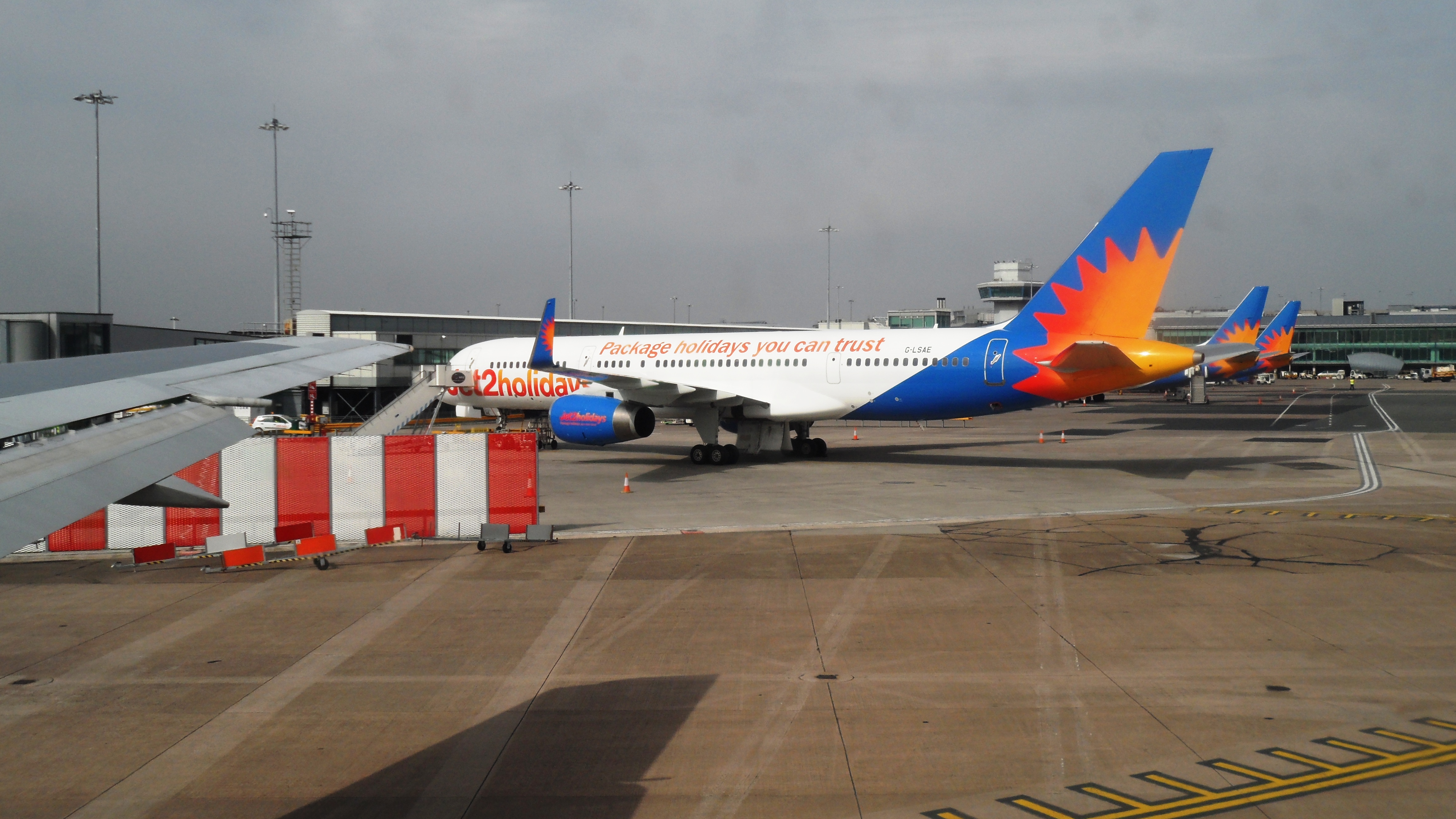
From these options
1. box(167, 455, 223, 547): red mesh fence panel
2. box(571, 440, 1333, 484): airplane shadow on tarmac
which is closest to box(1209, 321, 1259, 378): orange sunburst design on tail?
box(571, 440, 1333, 484): airplane shadow on tarmac

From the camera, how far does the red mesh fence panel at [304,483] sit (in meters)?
17.7

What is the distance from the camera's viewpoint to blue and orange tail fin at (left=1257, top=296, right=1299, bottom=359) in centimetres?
6644

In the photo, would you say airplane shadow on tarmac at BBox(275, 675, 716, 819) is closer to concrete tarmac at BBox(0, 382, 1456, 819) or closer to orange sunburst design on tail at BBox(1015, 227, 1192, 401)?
concrete tarmac at BBox(0, 382, 1456, 819)

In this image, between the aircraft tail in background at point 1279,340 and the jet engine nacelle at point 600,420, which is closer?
the jet engine nacelle at point 600,420

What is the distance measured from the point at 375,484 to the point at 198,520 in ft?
10.1

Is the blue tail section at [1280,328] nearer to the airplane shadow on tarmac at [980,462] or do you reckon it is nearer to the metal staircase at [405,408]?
the airplane shadow on tarmac at [980,462]

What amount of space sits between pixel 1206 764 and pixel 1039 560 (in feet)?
25.3

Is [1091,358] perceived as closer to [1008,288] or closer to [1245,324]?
[1245,324]

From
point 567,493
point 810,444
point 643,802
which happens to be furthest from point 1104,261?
point 643,802

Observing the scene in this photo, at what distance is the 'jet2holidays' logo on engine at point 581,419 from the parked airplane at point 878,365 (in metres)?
0.03

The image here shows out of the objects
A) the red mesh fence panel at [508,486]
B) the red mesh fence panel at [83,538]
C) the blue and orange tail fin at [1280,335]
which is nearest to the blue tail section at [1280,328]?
the blue and orange tail fin at [1280,335]

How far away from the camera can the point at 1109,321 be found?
79.5 ft

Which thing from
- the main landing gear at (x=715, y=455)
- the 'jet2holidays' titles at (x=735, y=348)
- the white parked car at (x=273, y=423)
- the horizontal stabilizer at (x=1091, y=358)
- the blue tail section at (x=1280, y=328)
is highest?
the blue tail section at (x=1280, y=328)

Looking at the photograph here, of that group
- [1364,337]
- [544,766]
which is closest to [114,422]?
[544,766]
